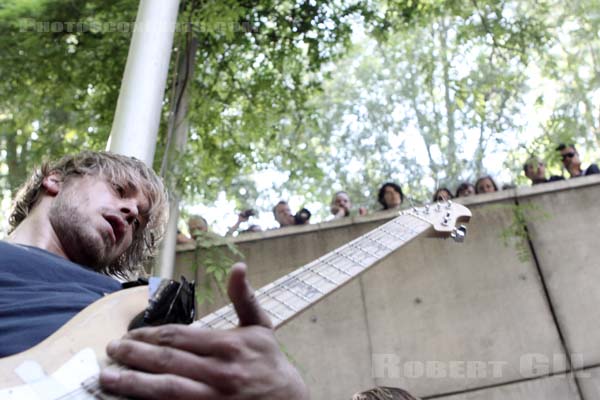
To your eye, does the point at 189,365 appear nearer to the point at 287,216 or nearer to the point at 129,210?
the point at 129,210

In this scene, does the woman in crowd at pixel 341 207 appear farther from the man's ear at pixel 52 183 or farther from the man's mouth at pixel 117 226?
the man's mouth at pixel 117 226

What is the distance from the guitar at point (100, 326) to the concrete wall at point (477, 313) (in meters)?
2.97

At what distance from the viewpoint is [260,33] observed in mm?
5059

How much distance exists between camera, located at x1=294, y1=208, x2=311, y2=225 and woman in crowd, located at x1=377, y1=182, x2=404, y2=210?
28.9 inches

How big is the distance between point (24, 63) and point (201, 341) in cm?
409

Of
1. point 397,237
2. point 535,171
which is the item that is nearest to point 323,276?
point 397,237

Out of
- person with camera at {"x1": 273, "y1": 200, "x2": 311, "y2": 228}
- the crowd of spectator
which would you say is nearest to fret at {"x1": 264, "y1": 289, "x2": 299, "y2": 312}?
the crowd of spectator

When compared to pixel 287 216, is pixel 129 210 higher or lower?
lower

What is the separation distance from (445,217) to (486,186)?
3162 mm

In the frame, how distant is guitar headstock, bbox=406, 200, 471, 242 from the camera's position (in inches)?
102

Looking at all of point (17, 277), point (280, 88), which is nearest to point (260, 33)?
point (280, 88)

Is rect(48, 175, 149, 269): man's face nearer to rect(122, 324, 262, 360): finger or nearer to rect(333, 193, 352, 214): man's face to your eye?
rect(122, 324, 262, 360): finger

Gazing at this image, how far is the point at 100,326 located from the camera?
1.23m

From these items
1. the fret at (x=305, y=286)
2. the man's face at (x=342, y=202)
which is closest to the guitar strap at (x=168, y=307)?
the fret at (x=305, y=286)
